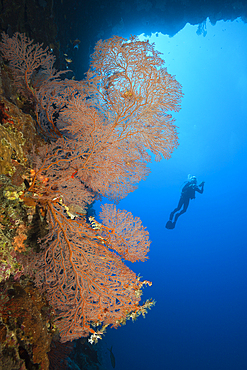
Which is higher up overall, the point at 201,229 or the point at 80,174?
the point at 201,229

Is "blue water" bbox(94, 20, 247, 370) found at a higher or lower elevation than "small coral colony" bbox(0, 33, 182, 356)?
higher

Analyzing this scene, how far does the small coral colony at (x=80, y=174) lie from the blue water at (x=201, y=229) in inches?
1498

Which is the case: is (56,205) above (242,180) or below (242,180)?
below

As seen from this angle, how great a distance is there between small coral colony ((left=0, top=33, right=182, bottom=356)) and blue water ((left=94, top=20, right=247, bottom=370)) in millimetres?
38049

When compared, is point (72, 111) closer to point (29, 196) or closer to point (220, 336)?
point (29, 196)

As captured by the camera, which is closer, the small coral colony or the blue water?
the small coral colony

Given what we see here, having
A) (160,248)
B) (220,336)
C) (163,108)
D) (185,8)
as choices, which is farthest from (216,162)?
(163,108)

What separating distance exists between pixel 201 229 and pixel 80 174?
68676mm

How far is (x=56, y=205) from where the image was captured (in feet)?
9.42

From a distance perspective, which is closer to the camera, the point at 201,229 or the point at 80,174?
the point at 80,174

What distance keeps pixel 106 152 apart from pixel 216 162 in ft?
210

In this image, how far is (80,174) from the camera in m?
3.23

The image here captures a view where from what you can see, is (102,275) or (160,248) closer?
(102,275)

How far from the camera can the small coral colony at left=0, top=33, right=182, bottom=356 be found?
97.2 inches
